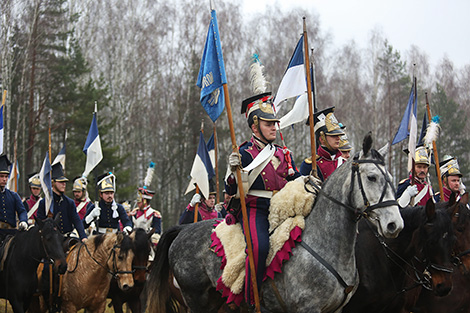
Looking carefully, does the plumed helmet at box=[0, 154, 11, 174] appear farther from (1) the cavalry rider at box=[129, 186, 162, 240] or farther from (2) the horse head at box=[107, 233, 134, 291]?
(1) the cavalry rider at box=[129, 186, 162, 240]

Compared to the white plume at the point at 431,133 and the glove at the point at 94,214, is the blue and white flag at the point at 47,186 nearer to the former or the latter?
the glove at the point at 94,214

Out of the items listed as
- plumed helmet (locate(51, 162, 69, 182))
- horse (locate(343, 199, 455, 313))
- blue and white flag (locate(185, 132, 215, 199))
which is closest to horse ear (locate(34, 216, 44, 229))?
plumed helmet (locate(51, 162, 69, 182))

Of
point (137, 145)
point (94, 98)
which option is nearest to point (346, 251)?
point (94, 98)

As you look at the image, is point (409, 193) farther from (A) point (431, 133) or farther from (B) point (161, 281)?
(B) point (161, 281)

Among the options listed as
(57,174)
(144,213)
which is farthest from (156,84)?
(57,174)

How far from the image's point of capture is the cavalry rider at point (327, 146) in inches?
324

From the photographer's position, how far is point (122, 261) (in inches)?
389

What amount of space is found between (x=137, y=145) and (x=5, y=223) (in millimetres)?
29361

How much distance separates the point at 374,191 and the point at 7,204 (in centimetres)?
765

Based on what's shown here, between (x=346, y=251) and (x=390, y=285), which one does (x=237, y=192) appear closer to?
(x=346, y=251)

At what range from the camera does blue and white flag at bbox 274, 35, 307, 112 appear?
816 cm

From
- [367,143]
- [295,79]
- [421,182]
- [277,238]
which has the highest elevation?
[295,79]

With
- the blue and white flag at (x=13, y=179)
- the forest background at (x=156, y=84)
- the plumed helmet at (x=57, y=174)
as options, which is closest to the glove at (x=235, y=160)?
the plumed helmet at (x=57, y=174)

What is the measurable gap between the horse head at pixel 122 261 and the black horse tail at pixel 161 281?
6.35 feet
